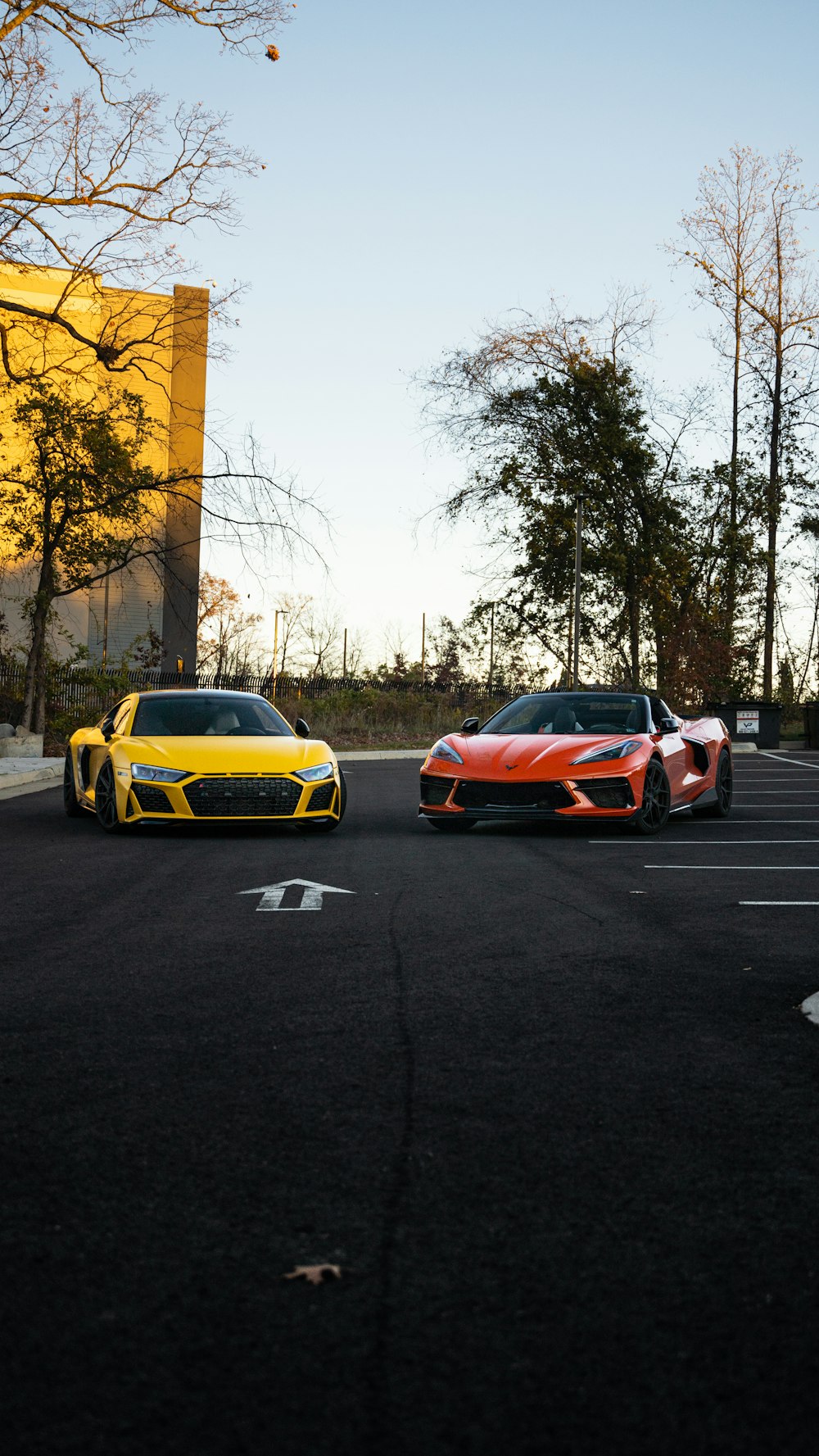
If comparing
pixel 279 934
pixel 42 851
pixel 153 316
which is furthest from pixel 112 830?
pixel 153 316

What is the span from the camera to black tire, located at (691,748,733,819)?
14742 mm

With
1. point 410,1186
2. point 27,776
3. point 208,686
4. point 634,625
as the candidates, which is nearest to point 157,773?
point 27,776

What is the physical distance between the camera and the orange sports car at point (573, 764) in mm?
12562

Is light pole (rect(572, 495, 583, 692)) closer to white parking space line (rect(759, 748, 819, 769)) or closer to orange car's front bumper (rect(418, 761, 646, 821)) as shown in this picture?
white parking space line (rect(759, 748, 819, 769))

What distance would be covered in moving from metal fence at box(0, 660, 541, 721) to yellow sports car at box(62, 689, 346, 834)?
16.0 m

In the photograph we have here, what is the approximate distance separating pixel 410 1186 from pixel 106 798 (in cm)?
947

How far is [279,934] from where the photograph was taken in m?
7.27

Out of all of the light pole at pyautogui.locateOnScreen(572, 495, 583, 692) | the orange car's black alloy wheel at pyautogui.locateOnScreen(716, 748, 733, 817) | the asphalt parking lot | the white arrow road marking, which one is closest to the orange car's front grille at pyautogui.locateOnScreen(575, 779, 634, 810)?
the orange car's black alloy wheel at pyautogui.locateOnScreen(716, 748, 733, 817)

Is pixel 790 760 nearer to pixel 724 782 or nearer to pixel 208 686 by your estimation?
pixel 724 782

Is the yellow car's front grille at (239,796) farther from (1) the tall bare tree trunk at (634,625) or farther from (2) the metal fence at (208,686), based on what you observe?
(1) the tall bare tree trunk at (634,625)

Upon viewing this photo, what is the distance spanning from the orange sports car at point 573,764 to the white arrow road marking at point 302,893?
356 cm

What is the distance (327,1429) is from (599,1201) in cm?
120

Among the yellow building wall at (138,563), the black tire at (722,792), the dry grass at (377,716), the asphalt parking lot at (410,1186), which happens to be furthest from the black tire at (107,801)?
the dry grass at (377,716)

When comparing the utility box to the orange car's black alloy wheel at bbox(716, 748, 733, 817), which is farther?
the utility box
